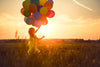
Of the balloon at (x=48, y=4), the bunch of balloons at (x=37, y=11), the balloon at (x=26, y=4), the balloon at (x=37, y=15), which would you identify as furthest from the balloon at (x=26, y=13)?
the balloon at (x=48, y=4)

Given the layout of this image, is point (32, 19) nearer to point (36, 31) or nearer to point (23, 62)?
point (36, 31)

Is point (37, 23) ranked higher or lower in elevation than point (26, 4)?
lower

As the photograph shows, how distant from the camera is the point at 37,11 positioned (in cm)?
702

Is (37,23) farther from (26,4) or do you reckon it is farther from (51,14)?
(26,4)

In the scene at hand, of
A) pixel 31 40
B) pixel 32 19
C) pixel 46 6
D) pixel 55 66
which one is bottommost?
pixel 55 66

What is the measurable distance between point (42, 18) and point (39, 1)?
731 millimetres

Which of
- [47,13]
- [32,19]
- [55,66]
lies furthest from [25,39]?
[55,66]

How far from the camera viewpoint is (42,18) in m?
7.02

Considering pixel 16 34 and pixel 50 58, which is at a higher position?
pixel 16 34

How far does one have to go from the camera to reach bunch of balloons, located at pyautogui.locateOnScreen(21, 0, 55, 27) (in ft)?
22.1

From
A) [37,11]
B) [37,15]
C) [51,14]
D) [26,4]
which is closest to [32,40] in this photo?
[37,15]

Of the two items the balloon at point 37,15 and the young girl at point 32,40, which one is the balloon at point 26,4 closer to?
the balloon at point 37,15

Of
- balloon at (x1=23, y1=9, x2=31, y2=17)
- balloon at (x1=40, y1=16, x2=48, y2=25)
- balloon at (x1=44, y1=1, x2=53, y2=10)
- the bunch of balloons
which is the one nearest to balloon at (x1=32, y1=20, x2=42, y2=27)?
the bunch of balloons

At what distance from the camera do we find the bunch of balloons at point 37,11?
265 inches
